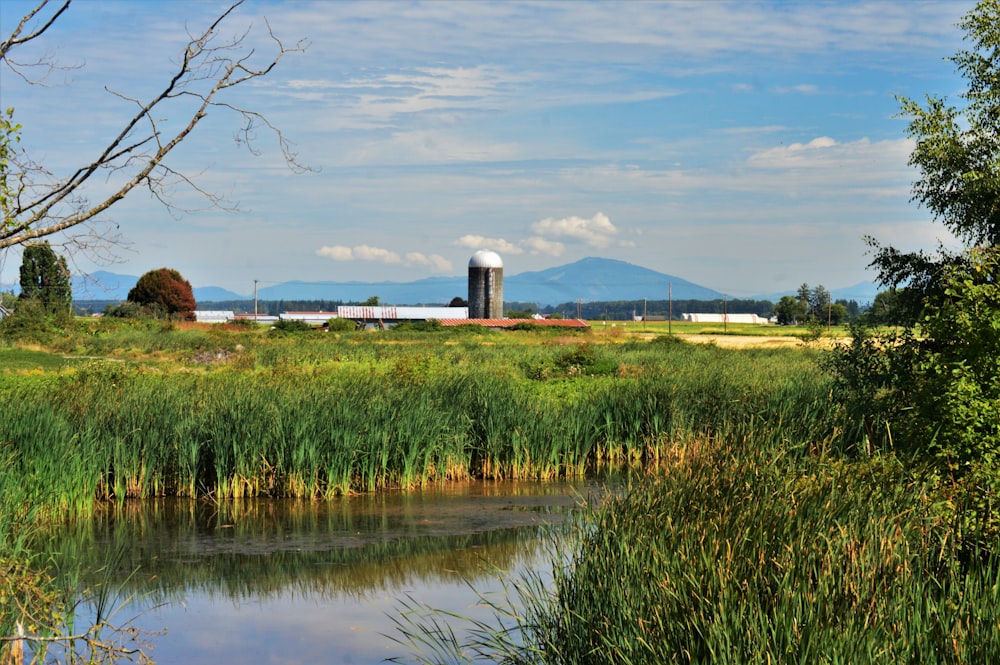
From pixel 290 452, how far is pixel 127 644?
6.60 m

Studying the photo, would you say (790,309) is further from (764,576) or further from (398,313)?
(764,576)

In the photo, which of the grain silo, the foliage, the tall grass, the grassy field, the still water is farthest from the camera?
the grain silo

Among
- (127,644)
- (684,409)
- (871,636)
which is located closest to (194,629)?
(127,644)

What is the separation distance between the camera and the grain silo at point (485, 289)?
106750mm

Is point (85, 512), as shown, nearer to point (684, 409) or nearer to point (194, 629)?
point (194, 629)

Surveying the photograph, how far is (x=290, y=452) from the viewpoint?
53.6ft

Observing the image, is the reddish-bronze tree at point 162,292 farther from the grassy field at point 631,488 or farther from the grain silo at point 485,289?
the grassy field at point 631,488

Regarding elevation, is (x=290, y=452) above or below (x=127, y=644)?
above

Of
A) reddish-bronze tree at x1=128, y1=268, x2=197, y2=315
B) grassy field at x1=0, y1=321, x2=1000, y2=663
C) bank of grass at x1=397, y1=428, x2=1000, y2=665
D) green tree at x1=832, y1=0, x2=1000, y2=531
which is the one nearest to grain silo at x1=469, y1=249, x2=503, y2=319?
reddish-bronze tree at x1=128, y1=268, x2=197, y2=315

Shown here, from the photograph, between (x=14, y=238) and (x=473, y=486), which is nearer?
(x=14, y=238)

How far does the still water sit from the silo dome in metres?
90.3

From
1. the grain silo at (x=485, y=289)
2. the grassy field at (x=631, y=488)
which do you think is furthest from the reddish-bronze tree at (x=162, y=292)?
the grassy field at (x=631, y=488)

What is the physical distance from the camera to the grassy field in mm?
6066

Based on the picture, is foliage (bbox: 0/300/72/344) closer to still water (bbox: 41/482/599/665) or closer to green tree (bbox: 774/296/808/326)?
still water (bbox: 41/482/599/665)
